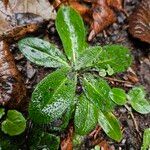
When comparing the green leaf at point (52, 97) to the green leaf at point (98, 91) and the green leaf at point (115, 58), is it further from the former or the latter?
the green leaf at point (115, 58)

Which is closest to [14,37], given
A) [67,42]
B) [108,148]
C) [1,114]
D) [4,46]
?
[4,46]

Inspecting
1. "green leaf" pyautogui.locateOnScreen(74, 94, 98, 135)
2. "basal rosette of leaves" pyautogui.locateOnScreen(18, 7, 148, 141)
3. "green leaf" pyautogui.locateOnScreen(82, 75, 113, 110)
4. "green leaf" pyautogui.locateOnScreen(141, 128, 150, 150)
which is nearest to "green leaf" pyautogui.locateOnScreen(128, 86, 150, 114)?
"basal rosette of leaves" pyautogui.locateOnScreen(18, 7, 148, 141)

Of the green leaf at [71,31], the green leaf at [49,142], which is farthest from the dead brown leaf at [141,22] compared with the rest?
the green leaf at [49,142]

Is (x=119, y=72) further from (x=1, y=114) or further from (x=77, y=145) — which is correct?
(x=1, y=114)

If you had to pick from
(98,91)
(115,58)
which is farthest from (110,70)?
(98,91)

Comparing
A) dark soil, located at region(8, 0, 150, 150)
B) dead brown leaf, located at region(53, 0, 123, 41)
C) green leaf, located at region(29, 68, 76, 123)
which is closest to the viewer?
green leaf, located at region(29, 68, 76, 123)

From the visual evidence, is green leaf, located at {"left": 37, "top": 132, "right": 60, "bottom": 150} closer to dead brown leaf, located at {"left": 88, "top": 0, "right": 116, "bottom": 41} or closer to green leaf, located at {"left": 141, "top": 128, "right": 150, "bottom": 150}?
green leaf, located at {"left": 141, "top": 128, "right": 150, "bottom": 150}
